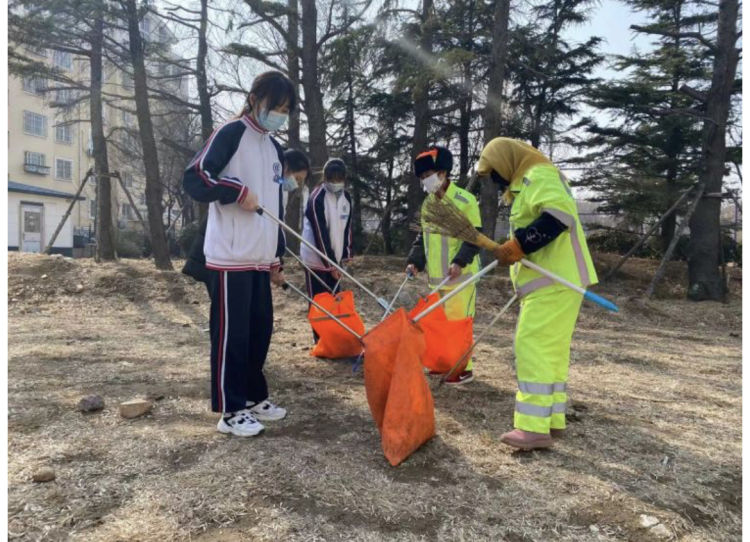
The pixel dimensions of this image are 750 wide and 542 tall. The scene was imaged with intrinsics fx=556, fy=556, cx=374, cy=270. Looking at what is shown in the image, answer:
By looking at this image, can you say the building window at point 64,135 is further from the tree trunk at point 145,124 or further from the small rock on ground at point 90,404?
the small rock on ground at point 90,404

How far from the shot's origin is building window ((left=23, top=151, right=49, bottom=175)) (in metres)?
33.6

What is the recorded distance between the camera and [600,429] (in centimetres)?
308

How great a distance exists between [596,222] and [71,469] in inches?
617

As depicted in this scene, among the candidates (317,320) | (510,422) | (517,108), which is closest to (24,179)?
(517,108)

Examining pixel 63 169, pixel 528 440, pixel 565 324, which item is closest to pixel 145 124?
pixel 565 324

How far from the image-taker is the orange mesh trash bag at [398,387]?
2574mm

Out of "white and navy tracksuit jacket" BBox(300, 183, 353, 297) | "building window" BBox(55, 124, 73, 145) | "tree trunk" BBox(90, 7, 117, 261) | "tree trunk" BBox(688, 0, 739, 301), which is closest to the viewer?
"white and navy tracksuit jacket" BBox(300, 183, 353, 297)

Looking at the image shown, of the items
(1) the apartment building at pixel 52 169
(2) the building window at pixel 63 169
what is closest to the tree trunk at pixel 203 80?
(1) the apartment building at pixel 52 169

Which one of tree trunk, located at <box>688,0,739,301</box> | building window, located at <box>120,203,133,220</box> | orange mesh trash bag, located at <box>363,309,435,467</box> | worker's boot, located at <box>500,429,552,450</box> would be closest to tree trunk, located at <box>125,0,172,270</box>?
orange mesh trash bag, located at <box>363,309,435,467</box>

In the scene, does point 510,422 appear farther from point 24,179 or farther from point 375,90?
point 24,179

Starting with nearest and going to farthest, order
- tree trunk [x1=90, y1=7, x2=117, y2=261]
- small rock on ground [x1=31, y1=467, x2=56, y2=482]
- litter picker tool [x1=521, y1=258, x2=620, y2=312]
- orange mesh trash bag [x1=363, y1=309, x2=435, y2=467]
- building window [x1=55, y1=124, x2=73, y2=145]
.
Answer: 1. small rock on ground [x1=31, y1=467, x2=56, y2=482]
2. litter picker tool [x1=521, y1=258, x2=620, y2=312]
3. orange mesh trash bag [x1=363, y1=309, x2=435, y2=467]
4. tree trunk [x1=90, y1=7, x2=117, y2=261]
5. building window [x1=55, y1=124, x2=73, y2=145]

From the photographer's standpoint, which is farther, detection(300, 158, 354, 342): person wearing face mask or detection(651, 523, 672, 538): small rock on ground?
detection(300, 158, 354, 342): person wearing face mask

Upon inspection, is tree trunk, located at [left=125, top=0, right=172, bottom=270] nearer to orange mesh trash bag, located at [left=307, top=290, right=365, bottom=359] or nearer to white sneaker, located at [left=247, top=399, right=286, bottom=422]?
orange mesh trash bag, located at [left=307, top=290, right=365, bottom=359]

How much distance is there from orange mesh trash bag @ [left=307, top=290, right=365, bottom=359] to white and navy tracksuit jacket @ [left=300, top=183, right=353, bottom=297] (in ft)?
0.96
